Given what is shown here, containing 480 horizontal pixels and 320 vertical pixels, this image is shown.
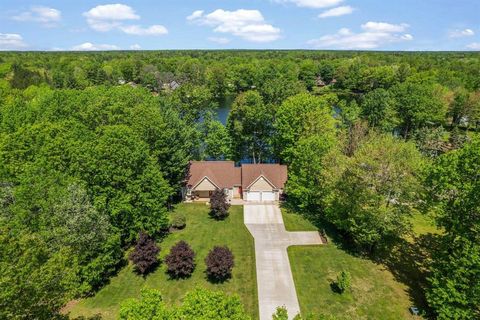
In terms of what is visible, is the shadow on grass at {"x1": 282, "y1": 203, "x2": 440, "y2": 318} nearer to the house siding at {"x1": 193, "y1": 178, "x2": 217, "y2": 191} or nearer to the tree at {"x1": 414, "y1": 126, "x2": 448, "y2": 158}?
the house siding at {"x1": 193, "y1": 178, "x2": 217, "y2": 191}

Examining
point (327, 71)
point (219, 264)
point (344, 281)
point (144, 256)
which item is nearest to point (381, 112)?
point (344, 281)

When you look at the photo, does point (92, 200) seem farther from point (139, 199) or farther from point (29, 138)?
point (29, 138)

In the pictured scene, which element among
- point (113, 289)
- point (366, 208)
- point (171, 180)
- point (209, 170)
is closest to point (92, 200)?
point (113, 289)

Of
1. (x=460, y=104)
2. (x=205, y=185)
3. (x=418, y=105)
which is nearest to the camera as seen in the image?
(x=205, y=185)

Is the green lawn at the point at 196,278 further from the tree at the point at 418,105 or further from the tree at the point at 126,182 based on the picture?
the tree at the point at 418,105

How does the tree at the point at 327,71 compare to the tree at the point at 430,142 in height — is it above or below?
above

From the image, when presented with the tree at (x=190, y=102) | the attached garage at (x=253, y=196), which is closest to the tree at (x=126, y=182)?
the attached garage at (x=253, y=196)

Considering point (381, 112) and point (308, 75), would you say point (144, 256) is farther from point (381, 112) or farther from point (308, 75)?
point (308, 75)
